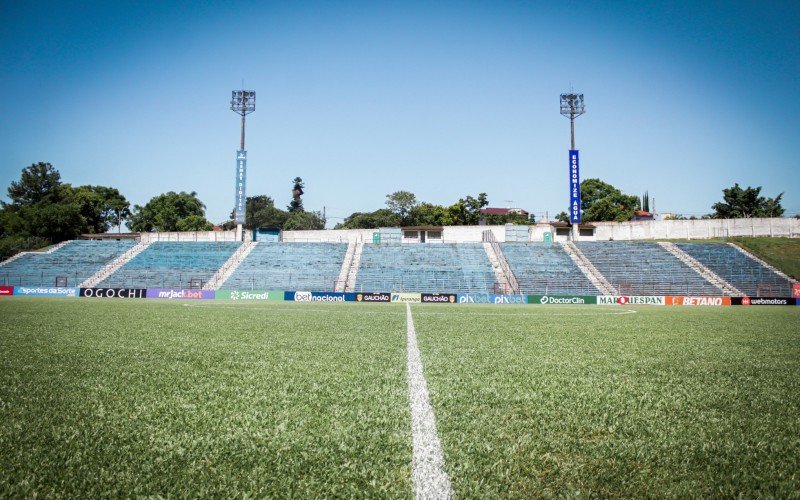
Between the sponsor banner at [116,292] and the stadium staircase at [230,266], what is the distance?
485 centimetres

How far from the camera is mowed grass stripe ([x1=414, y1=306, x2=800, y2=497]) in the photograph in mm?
2303

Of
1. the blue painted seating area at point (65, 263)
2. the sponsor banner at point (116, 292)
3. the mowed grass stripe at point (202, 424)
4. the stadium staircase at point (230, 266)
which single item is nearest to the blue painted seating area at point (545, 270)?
the stadium staircase at point (230, 266)

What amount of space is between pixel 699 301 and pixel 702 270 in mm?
7970

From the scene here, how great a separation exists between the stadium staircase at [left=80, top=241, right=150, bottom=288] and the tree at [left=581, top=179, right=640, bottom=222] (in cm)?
6615

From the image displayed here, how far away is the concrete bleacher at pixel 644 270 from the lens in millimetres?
35406

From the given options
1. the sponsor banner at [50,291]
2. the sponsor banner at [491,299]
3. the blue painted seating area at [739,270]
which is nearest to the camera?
the sponsor banner at [491,299]

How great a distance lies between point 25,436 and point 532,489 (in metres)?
2.98

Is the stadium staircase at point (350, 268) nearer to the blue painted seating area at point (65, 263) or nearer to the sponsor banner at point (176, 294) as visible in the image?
the sponsor banner at point (176, 294)

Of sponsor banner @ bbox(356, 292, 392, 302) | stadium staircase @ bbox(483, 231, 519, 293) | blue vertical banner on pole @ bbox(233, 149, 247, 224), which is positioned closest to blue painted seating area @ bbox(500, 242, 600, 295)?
stadium staircase @ bbox(483, 231, 519, 293)

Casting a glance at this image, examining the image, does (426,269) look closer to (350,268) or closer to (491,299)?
(350,268)

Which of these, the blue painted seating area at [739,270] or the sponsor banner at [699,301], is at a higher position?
the blue painted seating area at [739,270]

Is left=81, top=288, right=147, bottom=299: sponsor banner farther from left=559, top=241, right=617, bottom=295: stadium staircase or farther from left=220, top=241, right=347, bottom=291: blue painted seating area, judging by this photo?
left=559, top=241, right=617, bottom=295: stadium staircase

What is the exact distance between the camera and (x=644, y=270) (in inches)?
1538

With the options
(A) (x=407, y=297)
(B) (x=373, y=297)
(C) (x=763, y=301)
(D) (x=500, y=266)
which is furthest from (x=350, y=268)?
(C) (x=763, y=301)
